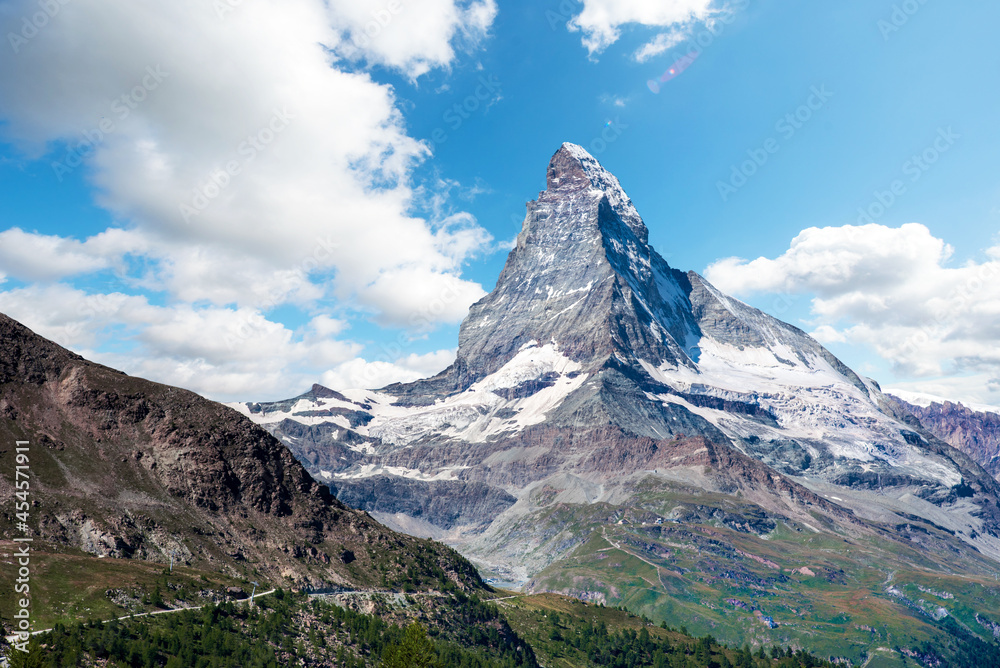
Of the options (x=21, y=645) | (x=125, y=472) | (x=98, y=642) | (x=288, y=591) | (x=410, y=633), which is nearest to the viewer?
(x=21, y=645)

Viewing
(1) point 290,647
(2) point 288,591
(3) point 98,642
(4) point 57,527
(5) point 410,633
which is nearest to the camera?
(3) point 98,642

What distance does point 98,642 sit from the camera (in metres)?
134

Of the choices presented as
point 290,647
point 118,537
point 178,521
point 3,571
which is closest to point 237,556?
point 178,521

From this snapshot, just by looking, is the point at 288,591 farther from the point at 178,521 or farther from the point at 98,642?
the point at 98,642

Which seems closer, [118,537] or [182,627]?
[182,627]

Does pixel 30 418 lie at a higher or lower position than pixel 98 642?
higher

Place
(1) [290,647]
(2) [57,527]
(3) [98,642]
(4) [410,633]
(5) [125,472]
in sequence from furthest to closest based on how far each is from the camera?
(5) [125,472]
(2) [57,527]
(1) [290,647]
(4) [410,633]
(3) [98,642]

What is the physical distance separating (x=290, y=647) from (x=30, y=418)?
9238 centimetres

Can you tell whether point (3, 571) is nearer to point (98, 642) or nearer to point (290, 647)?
point (98, 642)

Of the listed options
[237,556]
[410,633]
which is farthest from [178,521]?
[410,633]

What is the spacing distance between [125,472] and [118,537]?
26304mm

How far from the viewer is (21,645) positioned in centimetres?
12475

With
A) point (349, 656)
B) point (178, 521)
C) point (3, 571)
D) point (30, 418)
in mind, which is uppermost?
point (30, 418)

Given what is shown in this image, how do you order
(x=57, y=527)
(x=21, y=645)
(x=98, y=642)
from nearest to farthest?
1. (x=21, y=645)
2. (x=98, y=642)
3. (x=57, y=527)
